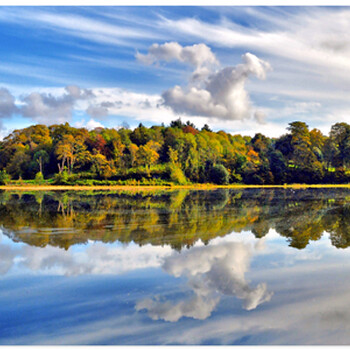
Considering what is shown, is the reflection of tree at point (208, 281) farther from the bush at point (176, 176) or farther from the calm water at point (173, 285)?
the bush at point (176, 176)

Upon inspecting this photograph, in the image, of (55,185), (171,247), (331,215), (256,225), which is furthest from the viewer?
(55,185)

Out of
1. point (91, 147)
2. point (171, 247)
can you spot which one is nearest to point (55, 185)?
point (91, 147)

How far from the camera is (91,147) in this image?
5547cm

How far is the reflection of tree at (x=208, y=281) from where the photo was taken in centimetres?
599

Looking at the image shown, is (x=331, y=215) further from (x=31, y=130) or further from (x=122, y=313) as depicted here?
(x=31, y=130)

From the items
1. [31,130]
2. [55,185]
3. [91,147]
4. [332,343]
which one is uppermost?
[31,130]

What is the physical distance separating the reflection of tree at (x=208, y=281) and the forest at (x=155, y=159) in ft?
119

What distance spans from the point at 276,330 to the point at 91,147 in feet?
172

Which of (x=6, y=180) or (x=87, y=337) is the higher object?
(x=6, y=180)

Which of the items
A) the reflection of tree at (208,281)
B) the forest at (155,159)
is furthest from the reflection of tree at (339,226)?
the forest at (155,159)

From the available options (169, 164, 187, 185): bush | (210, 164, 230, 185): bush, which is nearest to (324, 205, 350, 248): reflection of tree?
(169, 164, 187, 185): bush

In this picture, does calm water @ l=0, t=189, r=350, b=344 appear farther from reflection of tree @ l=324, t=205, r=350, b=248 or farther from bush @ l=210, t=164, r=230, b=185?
bush @ l=210, t=164, r=230, b=185

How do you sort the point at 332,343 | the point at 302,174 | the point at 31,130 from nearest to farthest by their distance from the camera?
the point at 332,343, the point at 302,174, the point at 31,130

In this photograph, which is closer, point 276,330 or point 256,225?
point 276,330
